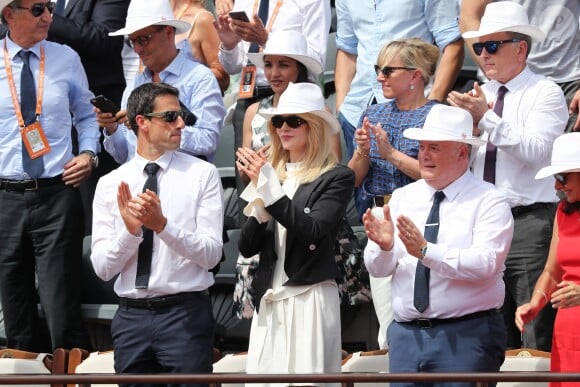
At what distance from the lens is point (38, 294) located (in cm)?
873

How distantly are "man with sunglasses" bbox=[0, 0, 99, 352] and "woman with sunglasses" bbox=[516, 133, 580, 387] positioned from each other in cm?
306

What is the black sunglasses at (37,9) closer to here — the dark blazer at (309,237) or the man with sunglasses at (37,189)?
the man with sunglasses at (37,189)

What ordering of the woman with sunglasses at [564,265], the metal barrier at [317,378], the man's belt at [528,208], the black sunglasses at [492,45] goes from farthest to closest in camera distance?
1. the black sunglasses at [492,45]
2. the man's belt at [528,208]
3. the woman with sunglasses at [564,265]
4. the metal barrier at [317,378]

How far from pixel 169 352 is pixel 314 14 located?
2.93 meters

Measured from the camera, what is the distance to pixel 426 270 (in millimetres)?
6457

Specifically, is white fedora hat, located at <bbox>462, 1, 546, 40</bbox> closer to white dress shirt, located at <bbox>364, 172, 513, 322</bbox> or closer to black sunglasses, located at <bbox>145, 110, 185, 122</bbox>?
white dress shirt, located at <bbox>364, 172, 513, 322</bbox>

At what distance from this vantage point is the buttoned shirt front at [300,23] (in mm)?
8814

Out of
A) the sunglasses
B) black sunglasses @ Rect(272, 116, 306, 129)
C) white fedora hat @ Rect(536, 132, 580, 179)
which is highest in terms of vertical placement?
the sunglasses

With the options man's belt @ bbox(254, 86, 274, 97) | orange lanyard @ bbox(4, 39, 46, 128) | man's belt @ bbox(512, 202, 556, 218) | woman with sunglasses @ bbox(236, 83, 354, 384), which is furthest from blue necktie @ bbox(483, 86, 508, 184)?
orange lanyard @ bbox(4, 39, 46, 128)

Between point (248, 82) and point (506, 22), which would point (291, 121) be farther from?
point (248, 82)

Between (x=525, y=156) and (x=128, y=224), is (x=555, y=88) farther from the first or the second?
(x=128, y=224)

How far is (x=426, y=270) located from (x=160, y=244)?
1.42m

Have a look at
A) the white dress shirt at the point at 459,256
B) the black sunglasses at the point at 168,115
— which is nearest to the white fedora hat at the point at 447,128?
the white dress shirt at the point at 459,256

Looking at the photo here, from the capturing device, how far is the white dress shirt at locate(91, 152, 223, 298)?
271 inches
